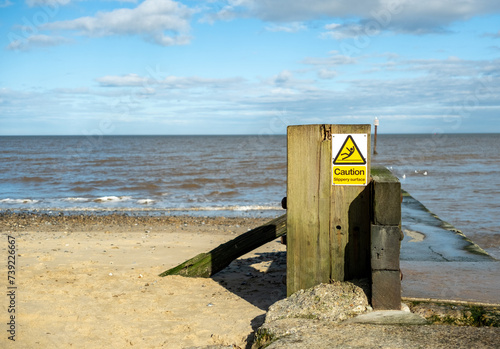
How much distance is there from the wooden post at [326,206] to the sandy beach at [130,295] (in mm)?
859

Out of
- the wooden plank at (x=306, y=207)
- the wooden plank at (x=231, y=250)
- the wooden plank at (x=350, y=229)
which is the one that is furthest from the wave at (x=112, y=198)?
the wooden plank at (x=350, y=229)

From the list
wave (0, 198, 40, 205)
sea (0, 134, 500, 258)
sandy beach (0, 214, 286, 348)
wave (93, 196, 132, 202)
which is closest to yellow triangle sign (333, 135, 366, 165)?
sandy beach (0, 214, 286, 348)

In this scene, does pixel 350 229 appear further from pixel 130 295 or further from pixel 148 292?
pixel 130 295

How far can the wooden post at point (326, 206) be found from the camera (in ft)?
14.8

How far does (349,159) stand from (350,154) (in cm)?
5

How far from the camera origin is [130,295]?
5.84 metres

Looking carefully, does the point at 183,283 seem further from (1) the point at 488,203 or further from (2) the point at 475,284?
(1) the point at 488,203

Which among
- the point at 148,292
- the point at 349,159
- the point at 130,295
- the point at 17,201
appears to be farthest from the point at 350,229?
the point at 17,201

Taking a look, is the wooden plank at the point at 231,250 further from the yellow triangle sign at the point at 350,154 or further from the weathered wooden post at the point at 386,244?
the weathered wooden post at the point at 386,244

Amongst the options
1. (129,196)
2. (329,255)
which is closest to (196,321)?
(329,255)

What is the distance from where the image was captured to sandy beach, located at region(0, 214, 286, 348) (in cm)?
456

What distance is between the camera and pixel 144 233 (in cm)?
1182

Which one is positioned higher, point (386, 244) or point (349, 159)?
point (349, 159)

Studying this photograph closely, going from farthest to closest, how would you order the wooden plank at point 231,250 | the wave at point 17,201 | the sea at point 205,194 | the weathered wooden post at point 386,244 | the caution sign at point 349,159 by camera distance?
the wave at point 17,201 < the sea at point 205,194 < the wooden plank at point 231,250 < the caution sign at point 349,159 < the weathered wooden post at point 386,244
